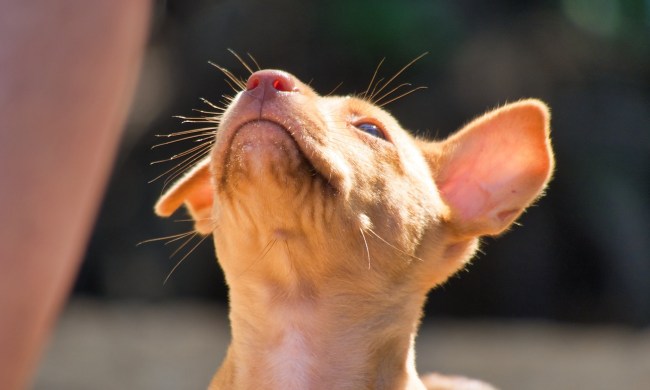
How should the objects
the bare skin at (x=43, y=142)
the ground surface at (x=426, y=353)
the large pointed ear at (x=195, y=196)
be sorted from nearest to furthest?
1. the bare skin at (x=43, y=142)
2. the large pointed ear at (x=195, y=196)
3. the ground surface at (x=426, y=353)

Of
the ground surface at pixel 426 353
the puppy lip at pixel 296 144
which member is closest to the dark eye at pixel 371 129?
the puppy lip at pixel 296 144

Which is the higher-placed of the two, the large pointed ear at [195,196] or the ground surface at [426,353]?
the large pointed ear at [195,196]

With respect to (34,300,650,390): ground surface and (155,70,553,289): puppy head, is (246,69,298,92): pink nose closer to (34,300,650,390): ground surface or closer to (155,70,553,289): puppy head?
(155,70,553,289): puppy head

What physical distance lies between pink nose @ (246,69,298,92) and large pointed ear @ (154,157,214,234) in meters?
0.55

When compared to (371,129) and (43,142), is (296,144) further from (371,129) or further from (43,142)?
(43,142)

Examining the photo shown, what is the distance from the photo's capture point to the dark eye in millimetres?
3352

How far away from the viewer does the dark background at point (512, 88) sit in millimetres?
9062

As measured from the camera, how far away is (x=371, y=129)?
338 centimetres

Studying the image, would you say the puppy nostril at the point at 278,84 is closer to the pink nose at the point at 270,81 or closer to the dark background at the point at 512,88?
the pink nose at the point at 270,81

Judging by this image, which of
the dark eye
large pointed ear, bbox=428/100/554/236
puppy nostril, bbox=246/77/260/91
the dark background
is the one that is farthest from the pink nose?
the dark background

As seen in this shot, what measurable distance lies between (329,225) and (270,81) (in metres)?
0.47

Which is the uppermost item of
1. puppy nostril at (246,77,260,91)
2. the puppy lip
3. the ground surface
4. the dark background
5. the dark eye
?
puppy nostril at (246,77,260,91)

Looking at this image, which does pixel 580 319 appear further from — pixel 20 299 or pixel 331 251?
pixel 20 299

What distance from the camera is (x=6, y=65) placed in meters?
2.41
